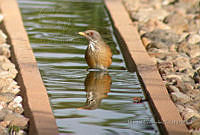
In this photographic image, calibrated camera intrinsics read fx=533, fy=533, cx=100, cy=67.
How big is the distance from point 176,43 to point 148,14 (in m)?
2.07

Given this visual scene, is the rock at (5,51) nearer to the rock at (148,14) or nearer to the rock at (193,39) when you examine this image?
the rock at (193,39)

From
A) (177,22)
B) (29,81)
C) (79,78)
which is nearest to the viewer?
(29,81)

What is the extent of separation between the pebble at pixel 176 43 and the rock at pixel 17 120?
1758 millimetres

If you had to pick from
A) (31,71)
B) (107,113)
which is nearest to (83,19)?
(31,71)

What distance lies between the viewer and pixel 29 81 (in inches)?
268

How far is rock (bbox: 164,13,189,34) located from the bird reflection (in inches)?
121

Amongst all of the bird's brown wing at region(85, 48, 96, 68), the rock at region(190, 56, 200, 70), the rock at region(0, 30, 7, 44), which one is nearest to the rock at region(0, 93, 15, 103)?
the bird's brown wing at region(85, 48, 96, 68)

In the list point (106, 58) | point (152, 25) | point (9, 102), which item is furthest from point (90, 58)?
point (152, 25)

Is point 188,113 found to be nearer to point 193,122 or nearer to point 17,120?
point 193,122

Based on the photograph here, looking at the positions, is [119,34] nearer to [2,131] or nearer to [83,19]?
[83,19]

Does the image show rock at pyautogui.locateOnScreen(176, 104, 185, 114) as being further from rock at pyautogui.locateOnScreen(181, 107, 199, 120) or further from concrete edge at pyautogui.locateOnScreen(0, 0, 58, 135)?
concrete edge at pyautogui.locateOnScreen(0, 0, 58, 135)

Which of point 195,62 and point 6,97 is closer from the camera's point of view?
point 6,97

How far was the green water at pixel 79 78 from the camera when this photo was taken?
19.4ft

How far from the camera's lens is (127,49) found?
8.59 meters
